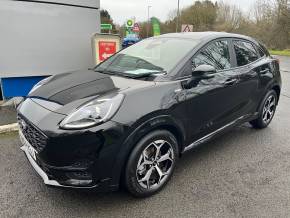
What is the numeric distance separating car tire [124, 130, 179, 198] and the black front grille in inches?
29.8

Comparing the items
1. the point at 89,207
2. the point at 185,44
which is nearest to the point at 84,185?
the point at 89,207

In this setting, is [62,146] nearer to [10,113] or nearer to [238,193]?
→ [238,193]

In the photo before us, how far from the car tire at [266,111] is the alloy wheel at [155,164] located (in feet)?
7.43

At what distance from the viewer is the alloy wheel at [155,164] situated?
107 inches

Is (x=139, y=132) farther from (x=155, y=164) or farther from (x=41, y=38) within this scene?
(x=41, y=38)

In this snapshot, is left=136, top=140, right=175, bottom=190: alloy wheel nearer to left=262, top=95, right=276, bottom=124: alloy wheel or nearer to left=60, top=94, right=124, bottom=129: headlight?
left=60, top=94, right=124, bottom=129: headlight

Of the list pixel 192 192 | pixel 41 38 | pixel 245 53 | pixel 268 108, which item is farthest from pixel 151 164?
pixel 41 38

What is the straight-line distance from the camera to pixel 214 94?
3.34m

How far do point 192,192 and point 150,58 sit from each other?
1.62 meters

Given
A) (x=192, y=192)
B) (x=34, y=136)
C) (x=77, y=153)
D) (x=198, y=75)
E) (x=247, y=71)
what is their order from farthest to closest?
(x=247, y=71) < (x=198, y=75) < (x=192, y=192) < (x=34, y=136) < (x=77, y=153)

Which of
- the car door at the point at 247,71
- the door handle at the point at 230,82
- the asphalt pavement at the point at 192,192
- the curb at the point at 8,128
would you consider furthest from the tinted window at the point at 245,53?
the curb at the point at 8,128

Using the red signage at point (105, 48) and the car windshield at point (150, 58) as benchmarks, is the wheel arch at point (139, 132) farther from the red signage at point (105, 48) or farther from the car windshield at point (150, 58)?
the red signage at point (105, 48)

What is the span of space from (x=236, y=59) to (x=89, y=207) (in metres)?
2.68

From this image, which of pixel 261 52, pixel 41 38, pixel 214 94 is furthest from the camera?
pixel 41 38
